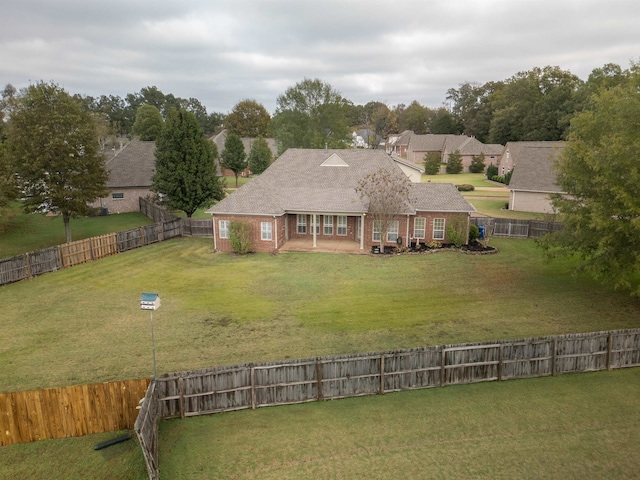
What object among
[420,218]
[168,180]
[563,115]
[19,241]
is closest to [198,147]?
[168,180]

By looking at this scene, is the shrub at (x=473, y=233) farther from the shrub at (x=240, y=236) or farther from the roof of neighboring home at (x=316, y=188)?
the shrub at (x=240, y=236)

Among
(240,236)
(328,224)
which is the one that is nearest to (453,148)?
(328,224)

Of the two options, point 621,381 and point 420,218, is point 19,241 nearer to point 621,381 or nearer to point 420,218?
point 420,218

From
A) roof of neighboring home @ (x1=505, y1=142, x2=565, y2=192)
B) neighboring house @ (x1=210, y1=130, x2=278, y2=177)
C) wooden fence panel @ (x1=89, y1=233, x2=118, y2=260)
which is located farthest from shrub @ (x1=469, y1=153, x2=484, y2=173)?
wooden fence panel @ (x1=89, y1=233, x2=118, y2=260)

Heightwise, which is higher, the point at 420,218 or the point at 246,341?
the point at 420,218

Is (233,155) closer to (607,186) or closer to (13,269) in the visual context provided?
(13,269)
